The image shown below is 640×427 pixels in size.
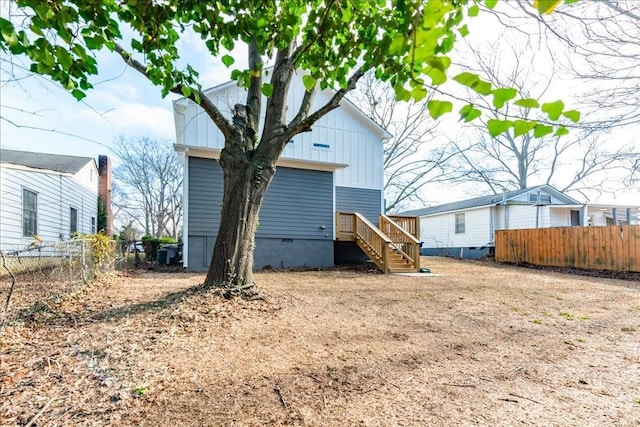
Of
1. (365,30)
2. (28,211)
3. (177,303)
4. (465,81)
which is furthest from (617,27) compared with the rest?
(28,211)

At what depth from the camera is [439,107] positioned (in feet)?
4.34

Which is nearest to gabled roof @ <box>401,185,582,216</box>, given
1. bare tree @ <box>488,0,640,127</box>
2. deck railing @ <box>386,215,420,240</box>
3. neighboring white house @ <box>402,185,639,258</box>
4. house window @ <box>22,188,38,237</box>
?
neighboring white house @ <box>402,185,639,258</box>

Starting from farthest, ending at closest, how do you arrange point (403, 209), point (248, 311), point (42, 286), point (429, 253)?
point (403, 209) < point (429, 253) < point (42, 286) < point (248, 311)

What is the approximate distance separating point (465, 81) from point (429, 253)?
21844 mm

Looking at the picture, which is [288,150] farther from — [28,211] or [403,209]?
[403,209]

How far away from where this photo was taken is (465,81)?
3.97 feet

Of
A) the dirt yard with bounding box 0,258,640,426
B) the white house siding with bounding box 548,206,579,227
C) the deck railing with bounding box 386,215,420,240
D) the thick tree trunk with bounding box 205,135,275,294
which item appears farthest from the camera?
the white house siding with bounding box 548,206,579,227

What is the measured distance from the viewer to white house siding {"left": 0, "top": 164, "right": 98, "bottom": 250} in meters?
8.80

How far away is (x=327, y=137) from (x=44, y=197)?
30.8 feet

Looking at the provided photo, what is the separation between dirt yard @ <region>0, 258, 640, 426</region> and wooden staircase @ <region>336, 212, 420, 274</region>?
4.22 metres

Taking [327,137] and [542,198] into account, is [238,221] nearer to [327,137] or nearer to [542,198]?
[327,137]

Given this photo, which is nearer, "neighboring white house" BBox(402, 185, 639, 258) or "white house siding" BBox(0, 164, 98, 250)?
"white house siding" BBox(0, 164, 98, 250)

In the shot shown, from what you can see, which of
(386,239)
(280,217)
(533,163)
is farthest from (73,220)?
(533,163)

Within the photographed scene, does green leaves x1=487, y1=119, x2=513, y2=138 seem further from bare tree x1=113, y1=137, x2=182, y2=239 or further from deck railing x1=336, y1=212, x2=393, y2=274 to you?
bare tree x1=113, y1=137, x2=182, y2=239
